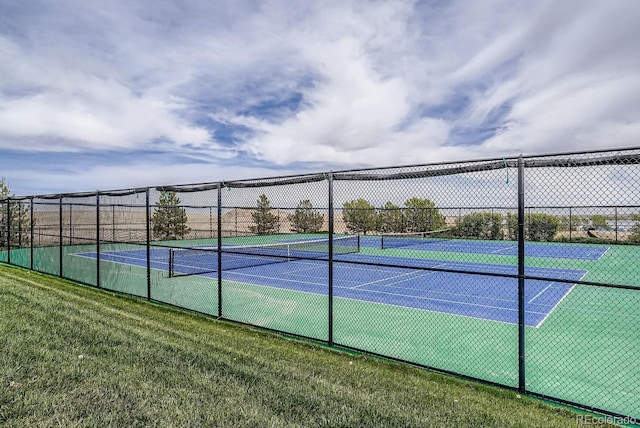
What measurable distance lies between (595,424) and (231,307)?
637 centimetres

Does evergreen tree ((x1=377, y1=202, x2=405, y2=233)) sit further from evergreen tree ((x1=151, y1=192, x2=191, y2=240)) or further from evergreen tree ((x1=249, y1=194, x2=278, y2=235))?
evergreen tree ((x1=151, y1=192, x2=191, y2=240))

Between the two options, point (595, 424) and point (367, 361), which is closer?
point (595, 424)

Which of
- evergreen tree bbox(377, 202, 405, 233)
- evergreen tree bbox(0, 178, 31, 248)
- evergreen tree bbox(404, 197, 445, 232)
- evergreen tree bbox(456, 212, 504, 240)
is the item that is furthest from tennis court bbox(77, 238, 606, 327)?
evergreen tree bbox(0, 178, 31, 248)

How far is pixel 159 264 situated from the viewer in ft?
53.0

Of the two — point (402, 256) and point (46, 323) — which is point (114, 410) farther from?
point (402, 256)

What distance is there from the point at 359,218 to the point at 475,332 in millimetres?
8111

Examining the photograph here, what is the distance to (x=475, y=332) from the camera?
6.78m

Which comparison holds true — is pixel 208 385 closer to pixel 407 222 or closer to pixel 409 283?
pixel 409 283

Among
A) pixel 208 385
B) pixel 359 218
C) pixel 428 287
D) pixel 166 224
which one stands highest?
pixel 359 218

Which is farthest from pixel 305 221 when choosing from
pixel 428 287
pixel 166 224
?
pixel 166 224

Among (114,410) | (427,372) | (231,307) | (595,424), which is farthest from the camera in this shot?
(231,307)

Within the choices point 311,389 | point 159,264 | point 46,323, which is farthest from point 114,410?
point 159,264

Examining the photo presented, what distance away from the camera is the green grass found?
125 inches

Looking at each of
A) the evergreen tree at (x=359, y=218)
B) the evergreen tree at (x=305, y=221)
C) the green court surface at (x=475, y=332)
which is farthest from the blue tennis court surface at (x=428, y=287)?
the evergreen tree at (x=359, y=218)
